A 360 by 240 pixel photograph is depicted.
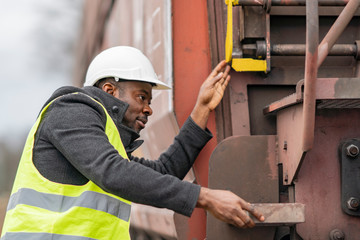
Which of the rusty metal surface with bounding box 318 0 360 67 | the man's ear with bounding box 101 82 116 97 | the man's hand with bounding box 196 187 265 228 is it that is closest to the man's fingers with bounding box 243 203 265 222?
the man's hand with bounding box 196 187 265 228

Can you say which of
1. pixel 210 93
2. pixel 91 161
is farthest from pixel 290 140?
pixel 91 161

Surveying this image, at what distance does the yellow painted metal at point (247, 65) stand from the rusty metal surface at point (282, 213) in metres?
0.67

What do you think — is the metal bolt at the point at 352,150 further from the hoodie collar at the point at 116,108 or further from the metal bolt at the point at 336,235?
the hoodie collar at the point at 116,108

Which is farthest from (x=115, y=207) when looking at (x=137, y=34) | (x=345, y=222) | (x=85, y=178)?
(x=137, y=34)

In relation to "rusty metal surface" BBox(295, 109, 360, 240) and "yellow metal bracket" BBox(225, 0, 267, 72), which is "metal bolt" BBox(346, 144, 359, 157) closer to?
"rusty metal surface" BBox(295, 109, 360, 240)

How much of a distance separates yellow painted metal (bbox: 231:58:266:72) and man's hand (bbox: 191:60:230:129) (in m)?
0.05

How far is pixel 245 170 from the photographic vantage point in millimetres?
2184

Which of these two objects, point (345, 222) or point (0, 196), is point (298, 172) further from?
point (0, 196)

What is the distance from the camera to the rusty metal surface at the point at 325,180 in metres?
1.99

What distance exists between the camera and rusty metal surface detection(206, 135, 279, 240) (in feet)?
7.07

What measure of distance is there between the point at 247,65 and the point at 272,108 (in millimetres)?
226

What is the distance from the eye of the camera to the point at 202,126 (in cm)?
232

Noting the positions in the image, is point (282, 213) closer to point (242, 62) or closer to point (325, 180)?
point (325, 180)

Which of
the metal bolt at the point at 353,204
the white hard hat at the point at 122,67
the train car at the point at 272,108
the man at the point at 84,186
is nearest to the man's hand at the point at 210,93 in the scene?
the train car at the point at 272,108
